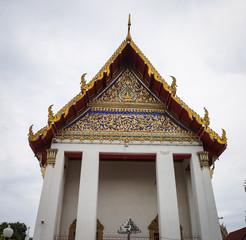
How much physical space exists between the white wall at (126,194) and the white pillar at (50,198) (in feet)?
5.70

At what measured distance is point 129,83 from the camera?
A: 7176 mm

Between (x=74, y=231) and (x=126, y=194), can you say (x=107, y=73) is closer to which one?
(x=126, y=194)

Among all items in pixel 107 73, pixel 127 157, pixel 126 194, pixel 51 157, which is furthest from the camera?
pixel 126 194

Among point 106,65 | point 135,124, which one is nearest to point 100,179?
point 135,124

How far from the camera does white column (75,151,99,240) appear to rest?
16.6ft

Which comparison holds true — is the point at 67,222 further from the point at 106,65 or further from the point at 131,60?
the point at 131,60

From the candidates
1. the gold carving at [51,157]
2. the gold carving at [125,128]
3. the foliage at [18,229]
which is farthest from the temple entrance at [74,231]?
the foliage at [18,229]

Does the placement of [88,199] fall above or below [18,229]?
below

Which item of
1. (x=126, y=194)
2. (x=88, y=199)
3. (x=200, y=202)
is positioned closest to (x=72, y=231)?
(x=88, y=199)

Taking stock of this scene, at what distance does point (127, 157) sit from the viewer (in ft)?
20.3

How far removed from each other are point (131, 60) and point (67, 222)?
4.61 m

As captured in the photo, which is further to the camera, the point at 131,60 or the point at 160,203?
the point at 131,60

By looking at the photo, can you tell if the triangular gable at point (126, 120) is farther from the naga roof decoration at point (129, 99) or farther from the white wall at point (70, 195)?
the white wall at point (70, 195)

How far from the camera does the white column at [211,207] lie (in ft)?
16.8
